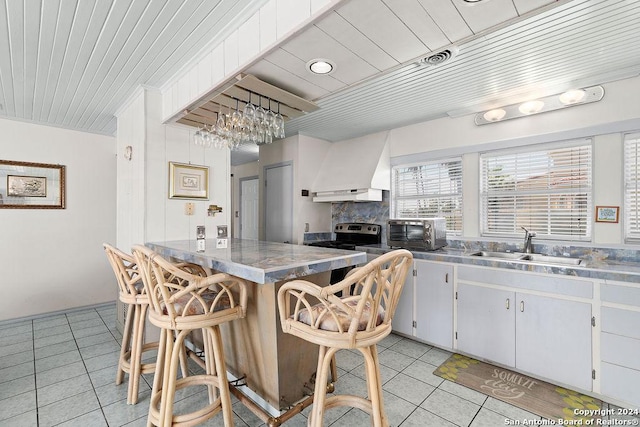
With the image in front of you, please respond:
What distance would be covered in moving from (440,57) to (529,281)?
1.96m

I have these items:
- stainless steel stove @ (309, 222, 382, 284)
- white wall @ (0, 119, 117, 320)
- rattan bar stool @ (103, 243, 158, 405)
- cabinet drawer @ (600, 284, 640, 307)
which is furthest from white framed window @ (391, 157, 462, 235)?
white wall @ (0, 119, 117, 320)

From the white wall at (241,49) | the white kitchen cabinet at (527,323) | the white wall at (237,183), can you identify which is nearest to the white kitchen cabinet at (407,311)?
the white kitchen cabinet at (527,323)

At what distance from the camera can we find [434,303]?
3037mm

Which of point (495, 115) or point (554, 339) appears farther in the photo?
point (495, 115)

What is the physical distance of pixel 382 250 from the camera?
11.2ft

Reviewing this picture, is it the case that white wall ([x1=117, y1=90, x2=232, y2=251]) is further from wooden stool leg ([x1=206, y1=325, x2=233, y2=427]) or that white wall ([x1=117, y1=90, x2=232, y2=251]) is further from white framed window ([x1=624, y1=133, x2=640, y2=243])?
white framed window ([x1=624, y1=133, x2=640, y2=243])

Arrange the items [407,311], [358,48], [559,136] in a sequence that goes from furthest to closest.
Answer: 1. [407,311]
2. [559,136]
3. [358,48]

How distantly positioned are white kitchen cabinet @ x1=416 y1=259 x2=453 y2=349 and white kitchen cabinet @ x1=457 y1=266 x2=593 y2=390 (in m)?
0.10

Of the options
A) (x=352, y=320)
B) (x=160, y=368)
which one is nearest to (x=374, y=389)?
(x=352, y=320)

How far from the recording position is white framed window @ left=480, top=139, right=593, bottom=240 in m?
2.81

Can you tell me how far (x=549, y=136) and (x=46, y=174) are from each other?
6.06m

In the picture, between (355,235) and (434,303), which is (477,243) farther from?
(355,235)

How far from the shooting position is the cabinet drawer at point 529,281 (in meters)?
2.24

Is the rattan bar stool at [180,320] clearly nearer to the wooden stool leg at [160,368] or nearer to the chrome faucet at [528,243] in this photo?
the wooden stool leg at [160,368]
